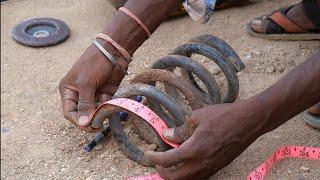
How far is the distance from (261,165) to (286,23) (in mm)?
1316

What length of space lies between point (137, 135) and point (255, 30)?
1.27 metres

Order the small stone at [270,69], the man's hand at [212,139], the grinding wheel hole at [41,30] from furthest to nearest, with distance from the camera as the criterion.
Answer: the grinding wheel hole at [41,30] < the small stone at [270,69] < the man's hand at [212,139]

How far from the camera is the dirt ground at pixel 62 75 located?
246 centimetres

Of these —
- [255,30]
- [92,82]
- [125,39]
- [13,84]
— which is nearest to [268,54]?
[255,30]

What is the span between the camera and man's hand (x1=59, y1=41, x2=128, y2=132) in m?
2.45

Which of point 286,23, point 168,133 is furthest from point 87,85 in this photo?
point 286,23

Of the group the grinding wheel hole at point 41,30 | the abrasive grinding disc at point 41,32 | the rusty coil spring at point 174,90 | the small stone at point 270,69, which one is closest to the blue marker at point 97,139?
the rusty coil spring at point 174,90

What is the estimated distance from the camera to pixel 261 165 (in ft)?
7.65

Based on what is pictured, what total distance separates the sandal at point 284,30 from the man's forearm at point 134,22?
103cm

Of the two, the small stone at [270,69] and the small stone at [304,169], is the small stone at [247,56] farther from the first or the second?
the small stone at [304,169]

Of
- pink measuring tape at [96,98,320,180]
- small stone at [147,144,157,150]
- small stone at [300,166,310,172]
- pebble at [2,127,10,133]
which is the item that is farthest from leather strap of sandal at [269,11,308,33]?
pebble at [2,127,10,133]

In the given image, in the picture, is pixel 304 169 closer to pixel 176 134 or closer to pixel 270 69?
pixel 176 134

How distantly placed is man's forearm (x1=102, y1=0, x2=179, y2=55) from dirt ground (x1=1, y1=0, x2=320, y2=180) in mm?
515

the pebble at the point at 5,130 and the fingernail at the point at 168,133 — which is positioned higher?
the fingernail at the point at 168,133
